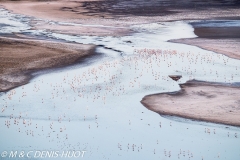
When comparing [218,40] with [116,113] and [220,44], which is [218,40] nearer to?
[220,44]

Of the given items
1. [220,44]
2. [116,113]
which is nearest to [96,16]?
[220,44]

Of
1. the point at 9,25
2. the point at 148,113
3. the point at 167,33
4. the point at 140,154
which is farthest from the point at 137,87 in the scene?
the point at 9,25

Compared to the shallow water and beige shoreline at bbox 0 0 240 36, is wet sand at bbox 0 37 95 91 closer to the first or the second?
the shallow water

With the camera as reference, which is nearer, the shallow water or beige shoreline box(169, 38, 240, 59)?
the shallow water

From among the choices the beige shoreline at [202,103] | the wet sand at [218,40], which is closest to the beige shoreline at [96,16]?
the wet sand at [218,40]

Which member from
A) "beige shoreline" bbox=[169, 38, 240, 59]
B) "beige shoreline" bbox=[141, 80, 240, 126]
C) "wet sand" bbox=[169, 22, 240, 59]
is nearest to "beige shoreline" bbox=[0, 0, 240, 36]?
"wet sand" bbox=[169, 22, 240, 59]

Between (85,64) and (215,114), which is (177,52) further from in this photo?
(215,114)
